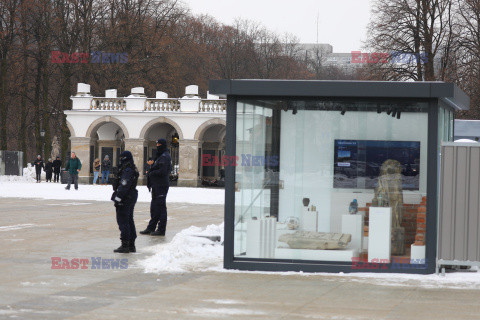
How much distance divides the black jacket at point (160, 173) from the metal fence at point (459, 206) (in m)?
6.64

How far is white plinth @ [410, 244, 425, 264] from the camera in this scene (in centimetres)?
1138

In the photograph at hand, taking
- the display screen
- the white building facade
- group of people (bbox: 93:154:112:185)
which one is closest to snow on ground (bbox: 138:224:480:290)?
the display screen

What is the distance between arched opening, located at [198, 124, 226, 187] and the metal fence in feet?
128

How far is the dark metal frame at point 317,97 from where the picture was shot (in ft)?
37.1

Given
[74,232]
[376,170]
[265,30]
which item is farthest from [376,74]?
[265,30]

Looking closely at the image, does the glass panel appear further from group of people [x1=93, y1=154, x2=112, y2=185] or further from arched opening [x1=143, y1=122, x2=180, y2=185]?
arched opening [x1=143, y1=122, x2=180, y2=185]

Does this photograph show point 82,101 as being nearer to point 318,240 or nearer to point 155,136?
point 155,136

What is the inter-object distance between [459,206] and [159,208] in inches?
281

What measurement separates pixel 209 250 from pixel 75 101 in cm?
3756

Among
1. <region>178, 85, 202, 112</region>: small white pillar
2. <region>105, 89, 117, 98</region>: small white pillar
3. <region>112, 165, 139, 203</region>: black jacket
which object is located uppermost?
<region>105, 89, 117, 98</region>: small white pillar

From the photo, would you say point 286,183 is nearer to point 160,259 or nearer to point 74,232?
point 160,259

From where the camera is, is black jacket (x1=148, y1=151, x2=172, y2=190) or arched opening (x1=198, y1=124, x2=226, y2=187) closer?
black jacket (x1=148, y1=151, x2=172, y2=190)

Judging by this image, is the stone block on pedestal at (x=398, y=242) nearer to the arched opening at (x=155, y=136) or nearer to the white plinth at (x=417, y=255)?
the white plinth at (x=417, y=255)

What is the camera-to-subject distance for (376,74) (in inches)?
1619
